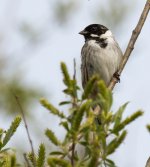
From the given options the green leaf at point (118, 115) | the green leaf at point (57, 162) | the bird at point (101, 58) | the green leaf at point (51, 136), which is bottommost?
the green leaf at point (57, 162)

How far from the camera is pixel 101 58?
250 inches

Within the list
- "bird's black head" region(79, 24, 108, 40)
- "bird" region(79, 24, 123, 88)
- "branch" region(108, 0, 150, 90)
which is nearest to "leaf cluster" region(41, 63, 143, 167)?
"branch" region(108, 0, 150, 90)

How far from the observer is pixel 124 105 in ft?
6.82

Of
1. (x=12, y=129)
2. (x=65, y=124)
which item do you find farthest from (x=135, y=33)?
(x=65, y=124)

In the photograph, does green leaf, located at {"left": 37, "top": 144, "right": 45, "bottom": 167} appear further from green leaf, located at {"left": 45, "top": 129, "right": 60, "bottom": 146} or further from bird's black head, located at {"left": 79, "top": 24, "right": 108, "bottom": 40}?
bird's black head, located at {"left": 79, "top": 24, "right": 108, "bottom": 40}

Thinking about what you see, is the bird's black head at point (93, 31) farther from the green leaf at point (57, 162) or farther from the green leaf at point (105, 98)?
the green leaf at point (57, 162)

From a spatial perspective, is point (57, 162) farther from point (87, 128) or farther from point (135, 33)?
point (135, 33)

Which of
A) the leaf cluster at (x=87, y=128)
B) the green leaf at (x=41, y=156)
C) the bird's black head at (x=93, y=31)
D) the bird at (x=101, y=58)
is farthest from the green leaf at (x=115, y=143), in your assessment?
the bird's black head at (x=93, y=31)

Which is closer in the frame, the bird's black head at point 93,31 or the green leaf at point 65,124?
the green leaf at point 65,124

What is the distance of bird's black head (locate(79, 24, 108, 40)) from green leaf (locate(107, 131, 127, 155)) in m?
4.82

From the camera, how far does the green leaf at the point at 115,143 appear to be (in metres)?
1.85

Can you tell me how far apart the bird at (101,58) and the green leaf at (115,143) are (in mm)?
4356

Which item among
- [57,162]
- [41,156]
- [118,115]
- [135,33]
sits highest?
[135,33]

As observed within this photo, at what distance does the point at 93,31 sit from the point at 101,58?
0.62 metres
